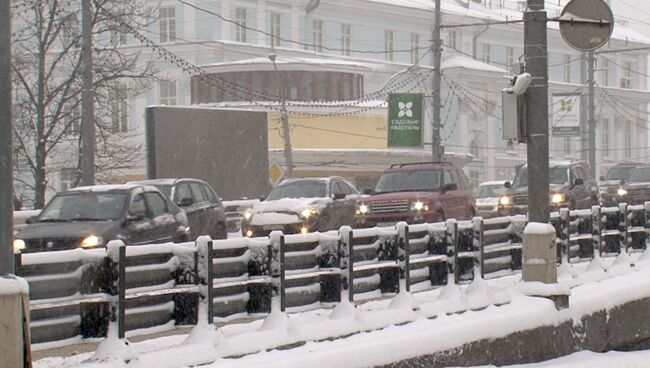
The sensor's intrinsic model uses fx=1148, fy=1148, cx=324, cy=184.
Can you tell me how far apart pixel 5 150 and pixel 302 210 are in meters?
18.1

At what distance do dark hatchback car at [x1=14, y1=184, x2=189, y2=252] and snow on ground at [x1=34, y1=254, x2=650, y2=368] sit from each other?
14.2 ft

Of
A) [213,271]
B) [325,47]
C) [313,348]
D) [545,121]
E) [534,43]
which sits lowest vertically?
[313,348]

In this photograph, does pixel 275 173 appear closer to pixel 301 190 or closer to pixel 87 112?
pixel 301 190

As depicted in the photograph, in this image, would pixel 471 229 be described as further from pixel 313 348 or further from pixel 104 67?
pixel 104 67

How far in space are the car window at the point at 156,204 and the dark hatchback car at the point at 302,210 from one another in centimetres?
640

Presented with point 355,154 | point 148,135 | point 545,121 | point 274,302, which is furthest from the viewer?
point 355,154

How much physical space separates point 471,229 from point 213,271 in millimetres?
5654

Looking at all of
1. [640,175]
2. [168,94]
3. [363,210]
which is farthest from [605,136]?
[363,210]

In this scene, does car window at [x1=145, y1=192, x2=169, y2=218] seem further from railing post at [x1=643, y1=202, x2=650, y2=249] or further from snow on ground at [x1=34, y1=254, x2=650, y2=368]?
railing post at [x1=643, y1=202, x2=650, y2=249]

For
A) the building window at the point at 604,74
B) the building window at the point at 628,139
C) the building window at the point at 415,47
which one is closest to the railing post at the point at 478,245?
the building window at the point at 415,47

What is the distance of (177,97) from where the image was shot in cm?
6056

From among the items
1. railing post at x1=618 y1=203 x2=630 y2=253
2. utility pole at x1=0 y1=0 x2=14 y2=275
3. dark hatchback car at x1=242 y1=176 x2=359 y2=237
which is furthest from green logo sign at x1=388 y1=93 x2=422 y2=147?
utility pole at x1=0 y1=0 x2=14 y2=275

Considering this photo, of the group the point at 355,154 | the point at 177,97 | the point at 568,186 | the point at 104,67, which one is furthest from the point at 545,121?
the point at 177,97

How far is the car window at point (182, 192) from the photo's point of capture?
22.7 meters
